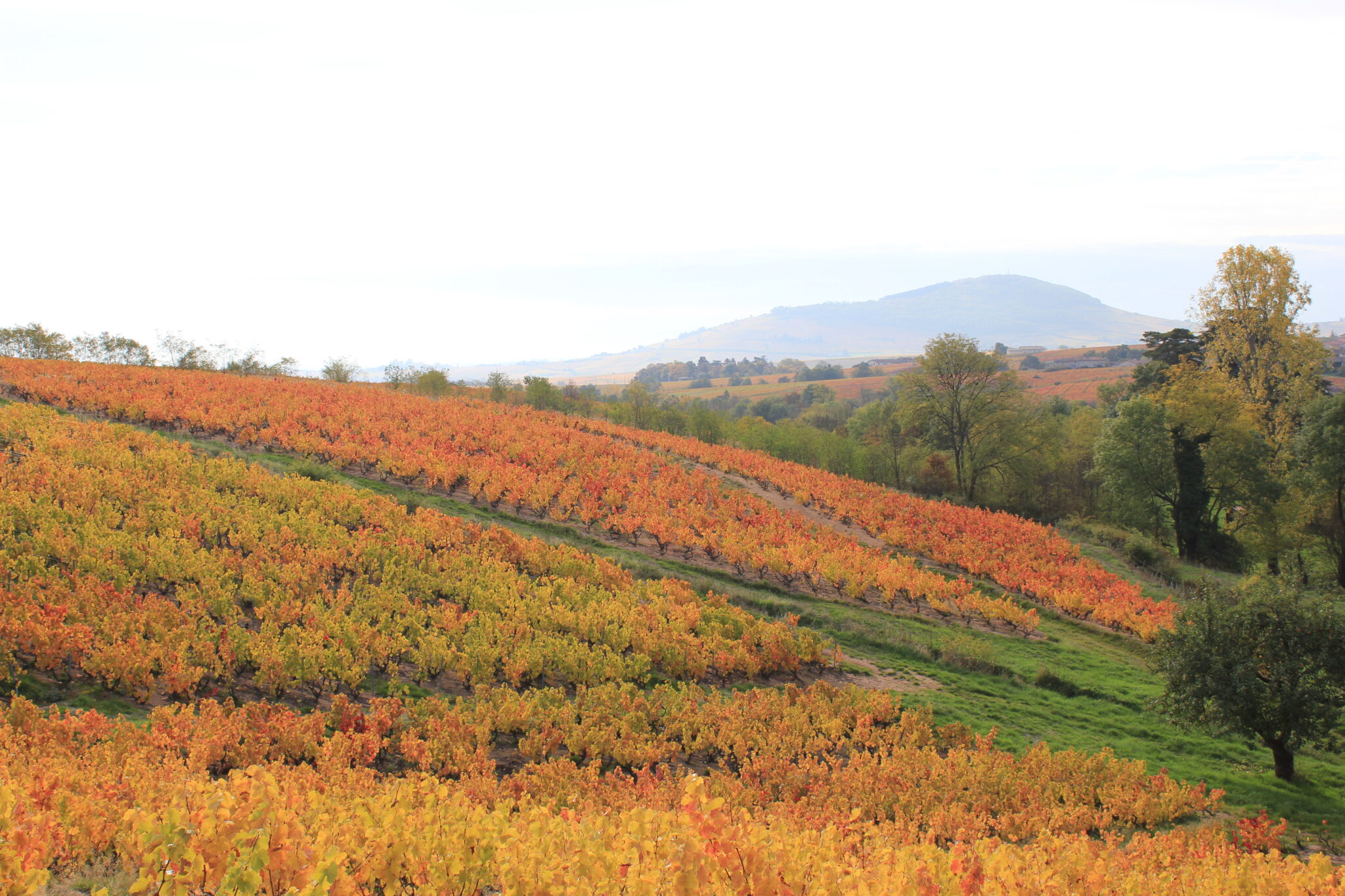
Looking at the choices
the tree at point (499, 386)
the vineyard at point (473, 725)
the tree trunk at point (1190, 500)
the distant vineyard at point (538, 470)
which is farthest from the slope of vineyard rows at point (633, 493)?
the tree at point (499, 386)

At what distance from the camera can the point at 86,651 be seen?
1066 centimetres

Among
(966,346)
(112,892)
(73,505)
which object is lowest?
(112,892)

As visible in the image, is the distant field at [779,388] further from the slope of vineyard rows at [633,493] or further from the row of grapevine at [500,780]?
the row of grapevine at [500,780]

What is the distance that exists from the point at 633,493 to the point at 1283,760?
20068 millimetres

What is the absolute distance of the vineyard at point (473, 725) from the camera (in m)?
4.86

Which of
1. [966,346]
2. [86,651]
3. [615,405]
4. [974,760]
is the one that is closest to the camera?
[86,651]

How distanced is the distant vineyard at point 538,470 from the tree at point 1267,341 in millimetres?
24577

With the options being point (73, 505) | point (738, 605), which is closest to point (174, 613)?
point (73, 505)

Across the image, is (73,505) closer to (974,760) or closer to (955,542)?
(974,760)

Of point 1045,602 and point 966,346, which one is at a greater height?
point 966,346

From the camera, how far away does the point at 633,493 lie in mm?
27969

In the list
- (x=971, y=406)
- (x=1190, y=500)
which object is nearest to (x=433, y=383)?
(x=971, y=406)

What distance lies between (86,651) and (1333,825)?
19.5 meters

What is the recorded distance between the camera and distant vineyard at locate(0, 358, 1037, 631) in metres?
23.8
